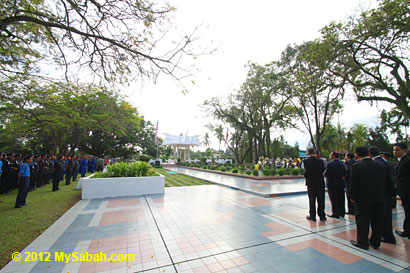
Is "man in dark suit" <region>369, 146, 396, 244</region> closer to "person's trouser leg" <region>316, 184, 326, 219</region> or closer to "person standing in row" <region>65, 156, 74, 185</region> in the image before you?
"person's trouser leg" <region>316, 184, 326, 219</region>

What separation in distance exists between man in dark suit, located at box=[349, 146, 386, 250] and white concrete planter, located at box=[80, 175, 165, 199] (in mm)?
7039

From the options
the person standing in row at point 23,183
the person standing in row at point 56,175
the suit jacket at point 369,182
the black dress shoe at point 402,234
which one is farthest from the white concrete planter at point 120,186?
the black dress shoe at point 402,234

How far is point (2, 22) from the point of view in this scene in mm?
4004

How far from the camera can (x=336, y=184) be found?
5477 millimetres

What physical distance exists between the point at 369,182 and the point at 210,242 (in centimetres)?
322

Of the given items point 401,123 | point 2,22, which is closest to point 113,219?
point 2,22

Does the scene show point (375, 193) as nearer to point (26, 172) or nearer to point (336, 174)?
point (336, 174)

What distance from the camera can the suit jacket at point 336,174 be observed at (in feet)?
17.7

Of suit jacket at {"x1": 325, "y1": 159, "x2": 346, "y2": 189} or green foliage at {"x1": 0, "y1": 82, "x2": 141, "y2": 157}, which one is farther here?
green foliage at {"x1": 0, "y1": 82, "x2": 141, "y2": 157}

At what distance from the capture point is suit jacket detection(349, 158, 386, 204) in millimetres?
3501

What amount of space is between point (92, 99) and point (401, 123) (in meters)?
34.6

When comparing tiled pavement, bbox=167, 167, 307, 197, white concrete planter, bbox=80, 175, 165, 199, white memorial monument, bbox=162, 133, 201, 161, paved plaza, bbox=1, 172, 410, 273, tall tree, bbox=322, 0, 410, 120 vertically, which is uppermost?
tall tree, bbox=322, 0, 410, 120

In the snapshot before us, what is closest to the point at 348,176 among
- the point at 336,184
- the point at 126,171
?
the point at 336,184

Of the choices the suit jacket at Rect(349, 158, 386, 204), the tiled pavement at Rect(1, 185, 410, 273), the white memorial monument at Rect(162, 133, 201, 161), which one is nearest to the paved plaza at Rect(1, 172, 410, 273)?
the tiled pavement at Rect(1, 185, 410, 273)
